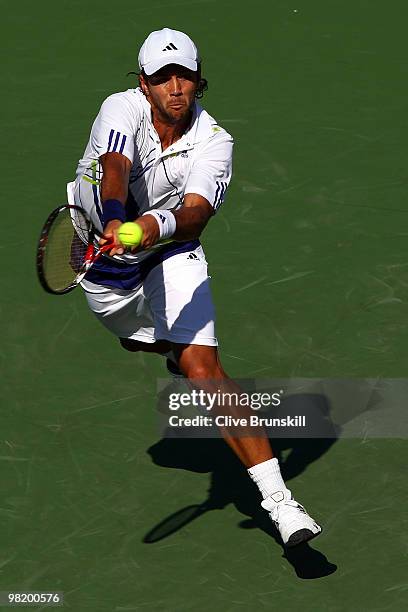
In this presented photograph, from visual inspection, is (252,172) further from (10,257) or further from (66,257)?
(66,257)

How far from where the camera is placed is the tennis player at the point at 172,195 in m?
10.5

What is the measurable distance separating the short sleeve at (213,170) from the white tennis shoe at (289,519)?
6.21ft

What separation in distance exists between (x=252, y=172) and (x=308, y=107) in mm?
1371

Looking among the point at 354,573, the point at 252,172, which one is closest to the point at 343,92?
the point at 252,172

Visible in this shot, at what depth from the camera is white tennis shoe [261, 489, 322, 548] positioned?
10.2 metres

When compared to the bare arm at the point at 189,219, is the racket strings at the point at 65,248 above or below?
below

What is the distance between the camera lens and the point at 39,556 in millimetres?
10406

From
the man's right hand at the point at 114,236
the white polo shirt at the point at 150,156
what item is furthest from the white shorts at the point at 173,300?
the man's right hand at the point at 114,236

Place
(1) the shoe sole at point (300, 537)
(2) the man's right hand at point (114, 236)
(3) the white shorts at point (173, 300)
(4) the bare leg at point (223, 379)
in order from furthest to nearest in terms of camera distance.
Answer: (3) the white shorts at point (173, 300) < (4) the bare leg at point (223, 379) < (1) the shoe sole at point (300, 537) < (2) the man's right hand at point (114, 236)

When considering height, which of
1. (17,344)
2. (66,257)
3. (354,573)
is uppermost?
(66,257)

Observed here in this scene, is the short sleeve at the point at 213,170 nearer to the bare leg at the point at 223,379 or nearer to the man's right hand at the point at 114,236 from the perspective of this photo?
the man's right hand at the point at 114,236

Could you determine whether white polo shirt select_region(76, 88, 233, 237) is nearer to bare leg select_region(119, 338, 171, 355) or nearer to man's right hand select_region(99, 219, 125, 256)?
man's right hand select_region(99, 219, 125, 256)

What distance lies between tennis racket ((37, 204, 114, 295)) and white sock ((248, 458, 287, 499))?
1642 mm

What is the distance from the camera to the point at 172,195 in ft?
36.8
